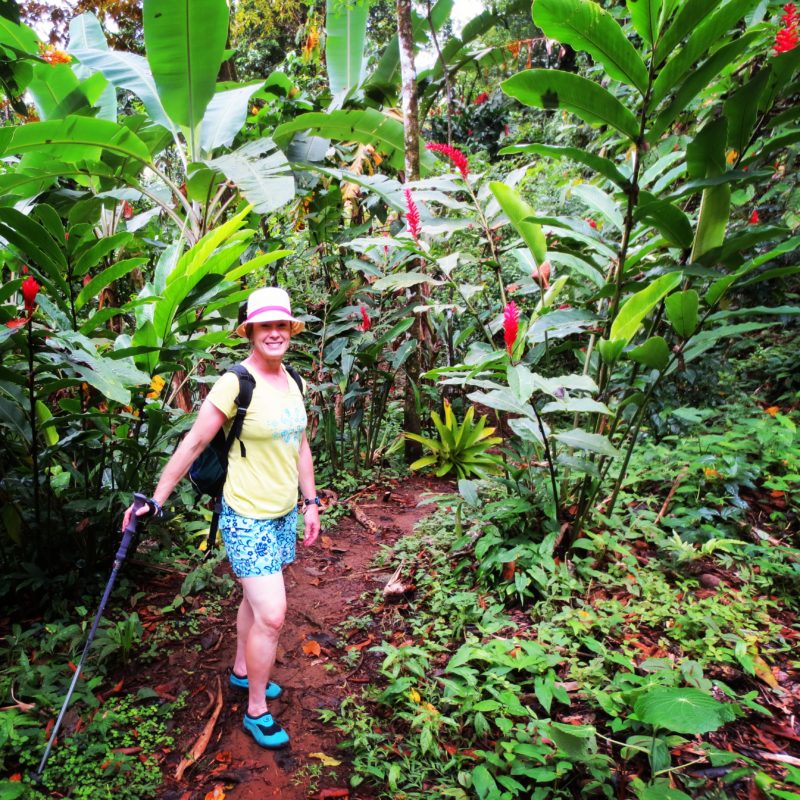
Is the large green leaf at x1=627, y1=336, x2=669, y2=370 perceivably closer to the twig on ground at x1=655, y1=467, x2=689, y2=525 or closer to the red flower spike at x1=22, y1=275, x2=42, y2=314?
the twig on ground at x1=655, y1=467, x2=689, y2=525

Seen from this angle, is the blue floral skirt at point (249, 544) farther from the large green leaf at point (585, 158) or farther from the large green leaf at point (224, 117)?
the large green leaf at point (224, 117)

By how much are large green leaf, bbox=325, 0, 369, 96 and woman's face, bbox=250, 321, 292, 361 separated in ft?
12.7

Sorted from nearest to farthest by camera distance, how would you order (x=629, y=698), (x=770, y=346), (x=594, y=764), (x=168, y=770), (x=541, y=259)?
1. (x=594, y=764)
2. (x=629, y=698)
3. (x=168, y=770)
4. (x=541, y=259)
5. (x=770, y=346)

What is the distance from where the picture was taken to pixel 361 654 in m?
2.55

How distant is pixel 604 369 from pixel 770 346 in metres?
3.31

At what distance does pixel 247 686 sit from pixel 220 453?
3.61 feet

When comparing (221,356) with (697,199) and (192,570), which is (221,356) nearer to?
(192,570)

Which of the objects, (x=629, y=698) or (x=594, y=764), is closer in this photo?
(x=594, y=764)

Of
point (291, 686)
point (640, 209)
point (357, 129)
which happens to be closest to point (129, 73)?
point (357, 129)

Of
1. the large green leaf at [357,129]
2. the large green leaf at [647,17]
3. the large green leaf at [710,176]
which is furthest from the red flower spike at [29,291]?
the large green leaf at [357,129]

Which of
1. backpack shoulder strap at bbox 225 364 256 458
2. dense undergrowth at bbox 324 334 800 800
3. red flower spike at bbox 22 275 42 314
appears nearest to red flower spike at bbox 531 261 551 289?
dense undergrowth at bbox 324 334 800 800

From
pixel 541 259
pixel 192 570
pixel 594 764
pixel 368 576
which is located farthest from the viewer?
pixel 368 576

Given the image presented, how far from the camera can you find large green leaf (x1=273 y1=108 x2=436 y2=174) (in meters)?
4.01

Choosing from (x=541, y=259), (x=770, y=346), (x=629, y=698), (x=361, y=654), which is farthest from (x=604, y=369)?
(x=770, y=346)
